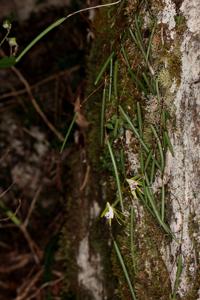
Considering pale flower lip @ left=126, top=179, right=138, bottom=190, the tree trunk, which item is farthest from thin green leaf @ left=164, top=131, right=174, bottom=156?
pale flower lip @ left=126, top=179, right=138, bottom=190

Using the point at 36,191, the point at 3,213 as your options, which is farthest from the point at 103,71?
the point at 36,191

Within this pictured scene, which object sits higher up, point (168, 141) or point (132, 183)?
point (168, 141)

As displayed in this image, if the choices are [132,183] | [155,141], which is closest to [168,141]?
[155,141]

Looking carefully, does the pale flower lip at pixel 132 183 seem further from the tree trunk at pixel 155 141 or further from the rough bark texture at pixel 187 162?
the rough bark texture at pixel 187 162

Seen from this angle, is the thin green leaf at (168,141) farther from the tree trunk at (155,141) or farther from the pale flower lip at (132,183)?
the pale flower lip at (132,183)

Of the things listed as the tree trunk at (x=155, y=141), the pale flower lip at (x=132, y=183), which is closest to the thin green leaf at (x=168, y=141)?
the tree trunk at (x=155, y=141)

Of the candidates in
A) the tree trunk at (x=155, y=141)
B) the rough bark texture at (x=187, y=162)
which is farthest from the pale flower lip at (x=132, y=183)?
the rough bark texture at (x=187, y=162)

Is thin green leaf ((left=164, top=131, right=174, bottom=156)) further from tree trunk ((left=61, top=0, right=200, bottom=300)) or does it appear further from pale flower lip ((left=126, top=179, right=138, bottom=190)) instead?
pale flower lip ((left=126, top=179, right=138, bottom=190))

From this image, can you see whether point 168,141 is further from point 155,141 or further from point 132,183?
point 132,183

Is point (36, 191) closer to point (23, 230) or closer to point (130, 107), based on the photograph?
point (23, 230)

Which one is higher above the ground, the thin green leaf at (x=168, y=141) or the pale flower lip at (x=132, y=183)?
the thin green leaf at (x=168, y=141)

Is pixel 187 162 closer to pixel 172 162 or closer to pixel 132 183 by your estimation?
pixel 172 162
